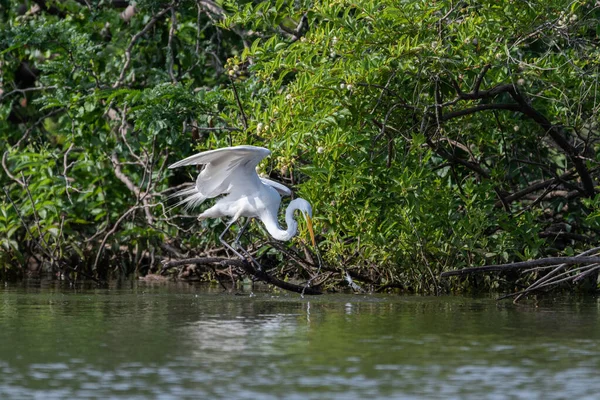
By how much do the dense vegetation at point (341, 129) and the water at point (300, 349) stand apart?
2.88 feet

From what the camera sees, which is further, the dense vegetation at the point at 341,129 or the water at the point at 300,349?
Answer: the dense vegetation at the point at 341,129

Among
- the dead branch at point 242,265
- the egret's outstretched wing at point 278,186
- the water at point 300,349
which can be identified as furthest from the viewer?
the egret's outstretched wing at point 278,186

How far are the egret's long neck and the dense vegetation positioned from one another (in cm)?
24

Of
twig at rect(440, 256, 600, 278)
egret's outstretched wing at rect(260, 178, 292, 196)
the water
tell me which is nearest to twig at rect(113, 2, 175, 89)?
egret's outstretched wing at rect(260, 178, 292, 196)

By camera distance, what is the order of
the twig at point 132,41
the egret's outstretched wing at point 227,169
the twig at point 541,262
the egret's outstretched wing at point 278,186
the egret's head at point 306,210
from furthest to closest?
1. the twig at point 132,41
2. the egret's outstretched wing at point 278,186
3. the egret's head at point 306,210
4. the egret's outstretched wing at point 227,169
5. the twig at point 541,262

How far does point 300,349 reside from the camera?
22.9 ft

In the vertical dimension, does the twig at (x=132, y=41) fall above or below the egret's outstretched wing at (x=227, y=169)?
above

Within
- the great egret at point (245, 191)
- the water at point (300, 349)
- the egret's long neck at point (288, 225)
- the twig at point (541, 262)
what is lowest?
the water at point (300, 349)

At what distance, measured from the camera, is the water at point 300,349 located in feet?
18.9

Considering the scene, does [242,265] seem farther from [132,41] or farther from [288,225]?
[132,41]

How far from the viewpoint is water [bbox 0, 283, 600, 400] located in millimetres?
5766

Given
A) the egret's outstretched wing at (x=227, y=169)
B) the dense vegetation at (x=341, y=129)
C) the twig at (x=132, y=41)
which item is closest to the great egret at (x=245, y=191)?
the egret's outstretched wing at (x=227, y=169)

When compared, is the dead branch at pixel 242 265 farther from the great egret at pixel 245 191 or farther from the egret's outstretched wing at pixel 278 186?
the egret's outstretched wing at pixel 278 186

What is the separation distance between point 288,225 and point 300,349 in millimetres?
3179
